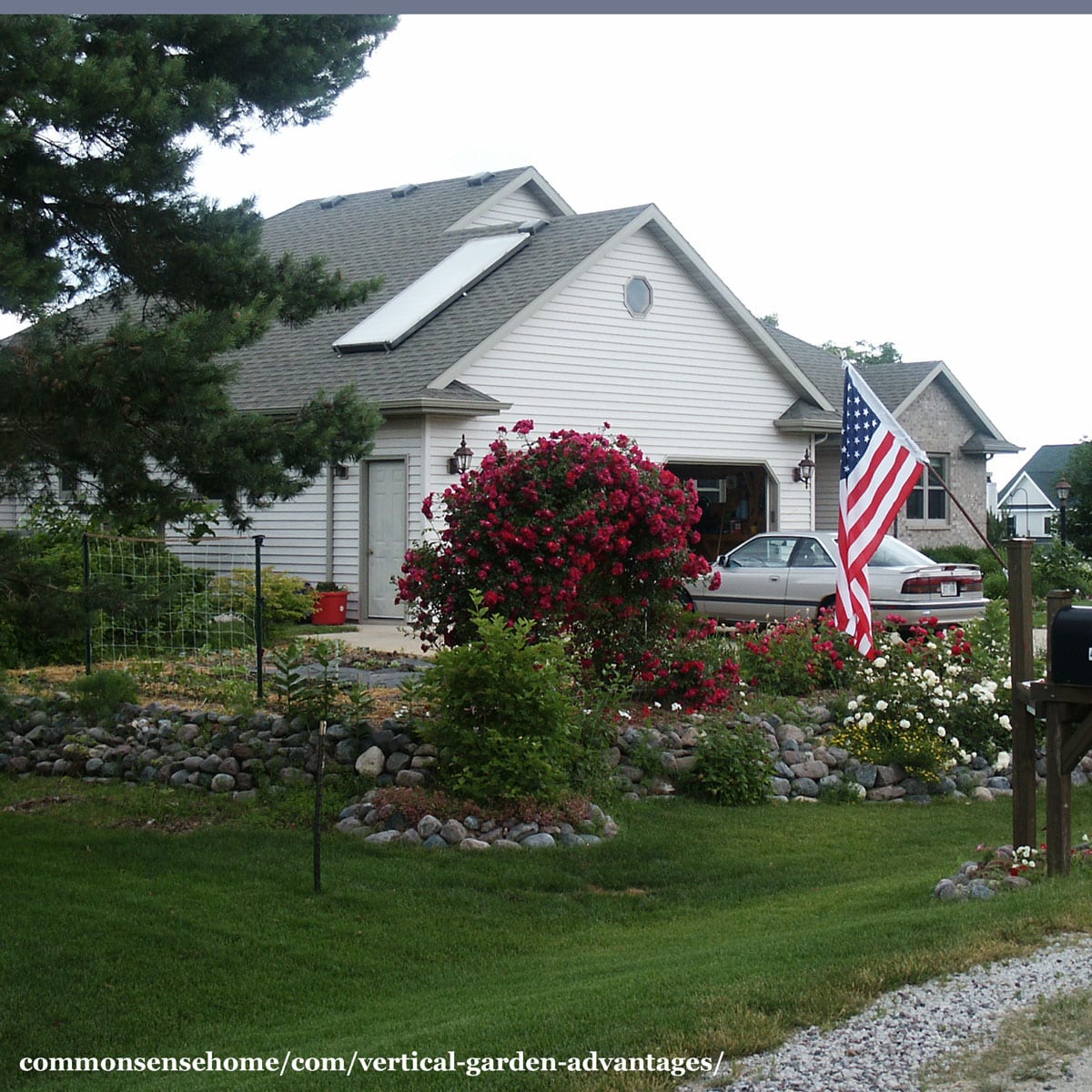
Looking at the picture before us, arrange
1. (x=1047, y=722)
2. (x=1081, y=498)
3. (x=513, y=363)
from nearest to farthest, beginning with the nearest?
(x=1047, y=722) < (x=513, y=363) < (x=1081, y=498)

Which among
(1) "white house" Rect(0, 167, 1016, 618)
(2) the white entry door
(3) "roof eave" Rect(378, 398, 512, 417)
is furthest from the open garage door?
(2) the white entry door

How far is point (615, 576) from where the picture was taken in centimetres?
1102

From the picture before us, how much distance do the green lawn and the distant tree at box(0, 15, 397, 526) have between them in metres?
2.33

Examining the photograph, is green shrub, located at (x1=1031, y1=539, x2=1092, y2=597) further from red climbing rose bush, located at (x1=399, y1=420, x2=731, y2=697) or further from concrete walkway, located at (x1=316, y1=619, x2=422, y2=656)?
red climbing rose bush, located at (x1=399, y1=420, x2=731, y2=697)

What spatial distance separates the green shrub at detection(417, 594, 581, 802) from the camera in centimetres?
877

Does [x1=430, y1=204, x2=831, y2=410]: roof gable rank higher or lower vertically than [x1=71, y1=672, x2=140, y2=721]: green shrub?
higher

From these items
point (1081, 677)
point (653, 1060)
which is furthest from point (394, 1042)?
point (1081, 677)

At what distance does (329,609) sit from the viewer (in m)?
18.5

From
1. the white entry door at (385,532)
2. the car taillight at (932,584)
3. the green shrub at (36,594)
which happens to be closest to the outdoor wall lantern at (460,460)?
the white entry door at (385,532)

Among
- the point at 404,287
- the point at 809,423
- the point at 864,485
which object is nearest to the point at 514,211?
the point at 404,287

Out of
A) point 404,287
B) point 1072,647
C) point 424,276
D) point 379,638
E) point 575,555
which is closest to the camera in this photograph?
point 1072,647

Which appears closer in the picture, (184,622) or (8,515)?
(184,622)

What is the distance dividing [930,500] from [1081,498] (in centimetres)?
738

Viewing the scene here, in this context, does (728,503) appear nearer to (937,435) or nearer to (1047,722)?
(937,435)
